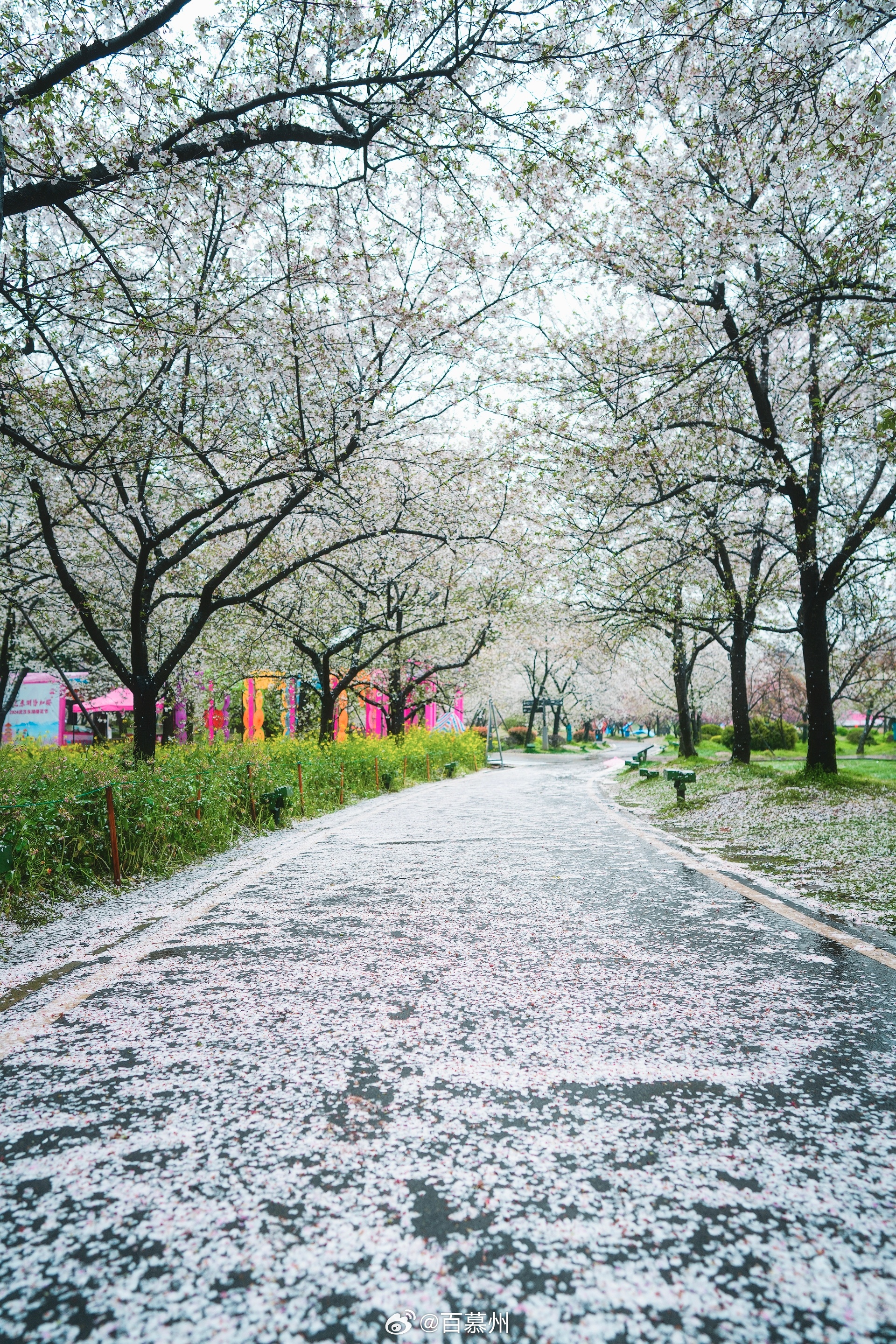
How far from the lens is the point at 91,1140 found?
2506mm

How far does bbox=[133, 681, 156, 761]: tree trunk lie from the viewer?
11578mm

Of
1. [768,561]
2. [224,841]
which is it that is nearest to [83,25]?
[224,841]

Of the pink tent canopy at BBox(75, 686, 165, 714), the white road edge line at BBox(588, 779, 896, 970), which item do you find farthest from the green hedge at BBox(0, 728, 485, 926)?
the pink tent canopy at BBox(75, 686, 165, 714)

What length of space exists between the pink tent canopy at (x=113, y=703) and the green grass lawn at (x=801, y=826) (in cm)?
1914

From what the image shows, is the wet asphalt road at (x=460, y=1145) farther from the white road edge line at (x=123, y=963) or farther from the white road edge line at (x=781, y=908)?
the white road edge line at (x=781, y=908)

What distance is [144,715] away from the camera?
11.8 metres

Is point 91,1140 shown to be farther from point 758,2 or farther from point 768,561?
point 768,561

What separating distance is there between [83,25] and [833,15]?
20.2 ft

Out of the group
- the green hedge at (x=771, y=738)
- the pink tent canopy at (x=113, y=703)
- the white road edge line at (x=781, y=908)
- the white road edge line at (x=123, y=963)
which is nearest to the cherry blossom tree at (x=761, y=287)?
the white road edge line at (x=781, y=908)

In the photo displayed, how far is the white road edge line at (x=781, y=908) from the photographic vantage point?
4.50 m

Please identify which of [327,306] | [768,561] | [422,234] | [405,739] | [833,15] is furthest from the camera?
[405,739]

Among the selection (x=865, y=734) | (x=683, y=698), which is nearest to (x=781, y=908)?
(x=683, y=698)

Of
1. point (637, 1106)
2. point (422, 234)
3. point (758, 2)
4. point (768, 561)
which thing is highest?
point (422, 234)

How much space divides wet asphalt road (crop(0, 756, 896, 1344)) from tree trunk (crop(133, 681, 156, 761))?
7307 millimetres
